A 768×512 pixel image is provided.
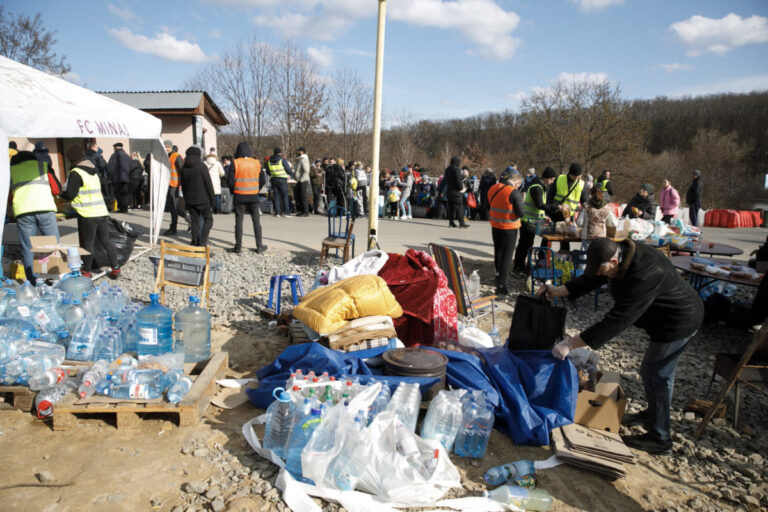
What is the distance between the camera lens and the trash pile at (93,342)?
362 cm

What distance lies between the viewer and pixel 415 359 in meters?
3.76

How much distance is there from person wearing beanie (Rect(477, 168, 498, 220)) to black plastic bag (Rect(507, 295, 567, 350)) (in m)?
10.0

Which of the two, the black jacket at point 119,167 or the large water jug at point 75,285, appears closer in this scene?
the large water jug at point 75,285

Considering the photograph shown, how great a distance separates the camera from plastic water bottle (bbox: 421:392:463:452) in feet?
10.9

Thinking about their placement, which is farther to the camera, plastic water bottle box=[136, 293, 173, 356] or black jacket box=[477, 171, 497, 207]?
black jacket box=[477, 171, 497, 207]

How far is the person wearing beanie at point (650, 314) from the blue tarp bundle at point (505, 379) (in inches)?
12.5

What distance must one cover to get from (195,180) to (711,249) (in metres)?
8.95

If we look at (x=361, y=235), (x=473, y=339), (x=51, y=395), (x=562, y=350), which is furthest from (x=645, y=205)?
(x=51, y=395)

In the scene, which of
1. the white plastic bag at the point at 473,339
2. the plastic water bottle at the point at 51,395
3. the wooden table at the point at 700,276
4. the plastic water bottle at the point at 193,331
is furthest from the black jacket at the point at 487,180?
the plastic water bottle at the point at 51,395

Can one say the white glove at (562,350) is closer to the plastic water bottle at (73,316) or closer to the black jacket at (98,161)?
the plastic water bottle at (73,316)

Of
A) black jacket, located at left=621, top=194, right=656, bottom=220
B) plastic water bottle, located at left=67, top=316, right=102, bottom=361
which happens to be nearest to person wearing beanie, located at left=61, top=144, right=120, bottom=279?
plastic water bottle, located at left=67, top=316, right=102, bottom=361

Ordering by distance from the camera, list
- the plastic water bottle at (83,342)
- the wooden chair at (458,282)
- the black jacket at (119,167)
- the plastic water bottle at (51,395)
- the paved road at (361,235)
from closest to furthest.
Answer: the plastic water bottle at (51,395) < the plastic water bottle at (83,342) < the wooden chair at (458,282) < the paved road at (361,235) < the black jacket at (119,167)

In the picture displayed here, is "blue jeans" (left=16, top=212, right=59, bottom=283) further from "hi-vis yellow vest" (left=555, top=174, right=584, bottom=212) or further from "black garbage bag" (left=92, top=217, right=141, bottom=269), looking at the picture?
"hi-vis yellow vest" (left=555, top=174, right=584, bottom=212)

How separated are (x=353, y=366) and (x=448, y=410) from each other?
0.93 metres
